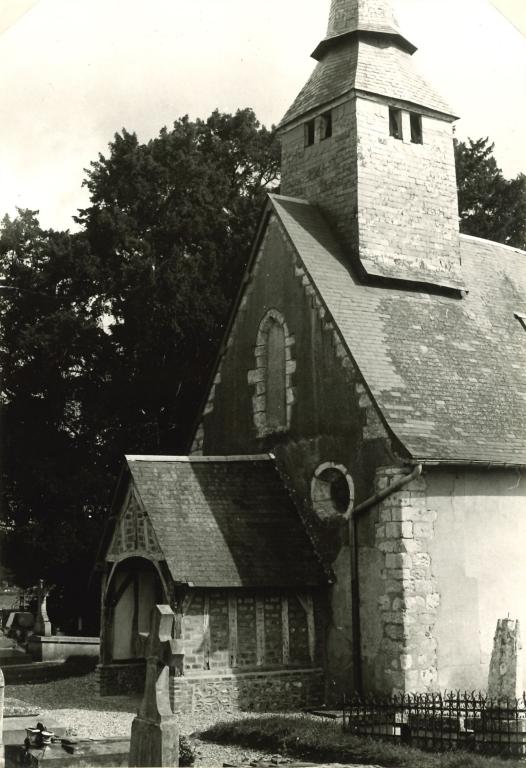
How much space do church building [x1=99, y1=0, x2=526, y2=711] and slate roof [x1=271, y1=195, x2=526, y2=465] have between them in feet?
0.17

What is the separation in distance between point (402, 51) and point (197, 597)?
14186mm

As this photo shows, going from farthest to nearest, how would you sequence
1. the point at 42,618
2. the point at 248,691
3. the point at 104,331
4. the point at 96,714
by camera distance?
1. the point at 42,618
2. the point at 104,331
3. the point at 248,691
4. the point at 96,714

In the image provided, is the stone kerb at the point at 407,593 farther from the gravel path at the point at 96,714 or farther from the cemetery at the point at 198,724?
the gravel path at the point at 96,714

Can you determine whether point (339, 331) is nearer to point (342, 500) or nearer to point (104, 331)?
point (342, 500)

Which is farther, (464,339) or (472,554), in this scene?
(464,339)

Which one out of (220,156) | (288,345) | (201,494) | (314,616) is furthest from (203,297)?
(314,616)

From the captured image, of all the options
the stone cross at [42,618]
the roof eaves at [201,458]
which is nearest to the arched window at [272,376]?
the roof eaves at [201,458]

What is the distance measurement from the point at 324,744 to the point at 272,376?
30.2 ft

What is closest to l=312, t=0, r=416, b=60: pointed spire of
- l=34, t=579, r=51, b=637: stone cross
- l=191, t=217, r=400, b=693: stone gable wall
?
l=191, t=217, r=400, b=693: stone gable wall

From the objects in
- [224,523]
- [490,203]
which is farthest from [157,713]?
[490,203]

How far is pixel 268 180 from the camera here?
30891mm

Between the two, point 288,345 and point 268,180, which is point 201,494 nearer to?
point 288,345

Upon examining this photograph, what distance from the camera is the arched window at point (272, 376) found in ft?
64.2

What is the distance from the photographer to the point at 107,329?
89.5 ft
